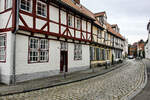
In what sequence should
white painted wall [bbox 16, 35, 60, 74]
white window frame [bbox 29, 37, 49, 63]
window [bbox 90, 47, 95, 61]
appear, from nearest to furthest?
1. white painted wall [bbox 16, 35, 60, 74]
2. white window frame [bbox 29, 37, 49, 63]
3. window [bbox 90, 47, 95, 61]

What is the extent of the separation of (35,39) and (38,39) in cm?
25

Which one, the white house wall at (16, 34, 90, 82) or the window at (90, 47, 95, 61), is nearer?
the white house wall at (16, 34, 90, 82)

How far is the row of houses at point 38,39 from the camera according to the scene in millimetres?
8000

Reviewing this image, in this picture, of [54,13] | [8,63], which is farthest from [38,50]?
[54,13]

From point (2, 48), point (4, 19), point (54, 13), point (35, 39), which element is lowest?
point (2, 48)

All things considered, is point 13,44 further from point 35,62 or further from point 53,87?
point 53,87

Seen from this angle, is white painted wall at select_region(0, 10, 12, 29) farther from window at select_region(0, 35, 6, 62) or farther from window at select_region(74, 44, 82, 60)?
window at select_region(74, 44, 82, 60)

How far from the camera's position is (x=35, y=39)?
9.44 meters

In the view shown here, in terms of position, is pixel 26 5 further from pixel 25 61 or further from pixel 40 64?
pixel 40 64

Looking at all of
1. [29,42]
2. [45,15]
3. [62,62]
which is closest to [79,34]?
[62,62]

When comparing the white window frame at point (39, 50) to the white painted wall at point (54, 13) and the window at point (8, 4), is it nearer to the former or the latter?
the white painted wall at point (54, 13)

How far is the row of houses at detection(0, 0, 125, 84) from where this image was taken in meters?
8.00

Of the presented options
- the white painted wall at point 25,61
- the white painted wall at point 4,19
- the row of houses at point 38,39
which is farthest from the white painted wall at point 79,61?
the white painted wall at point 4,19

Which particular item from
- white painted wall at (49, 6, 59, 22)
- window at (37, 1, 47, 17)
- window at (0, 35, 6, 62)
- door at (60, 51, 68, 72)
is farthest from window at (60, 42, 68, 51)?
window at (0, 35, 6, 62)
